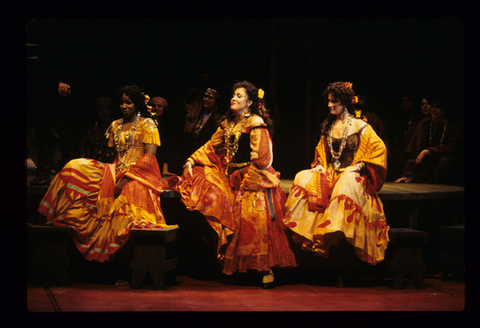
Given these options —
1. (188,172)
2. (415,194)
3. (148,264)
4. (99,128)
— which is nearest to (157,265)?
(148,264)

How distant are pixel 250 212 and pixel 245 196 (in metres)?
0.13

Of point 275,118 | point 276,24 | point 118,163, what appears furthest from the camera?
point 276,24

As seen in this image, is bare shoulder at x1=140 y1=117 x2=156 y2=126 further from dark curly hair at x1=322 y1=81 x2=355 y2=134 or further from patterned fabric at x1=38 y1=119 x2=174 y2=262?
dark curly hair at x1=322 y1=81 x2=355 y2=134

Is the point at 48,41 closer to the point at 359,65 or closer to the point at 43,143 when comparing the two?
the point at 43,143

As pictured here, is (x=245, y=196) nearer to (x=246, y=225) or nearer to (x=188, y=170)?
(x=246, y=225)

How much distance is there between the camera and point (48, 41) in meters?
5.42

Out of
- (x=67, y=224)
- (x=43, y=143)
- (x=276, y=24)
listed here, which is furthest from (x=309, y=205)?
(x=276, y=24)

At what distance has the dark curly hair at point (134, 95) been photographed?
5586 mm

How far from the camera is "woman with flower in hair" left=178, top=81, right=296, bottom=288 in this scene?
210 inches

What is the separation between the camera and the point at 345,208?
5152 millimetres

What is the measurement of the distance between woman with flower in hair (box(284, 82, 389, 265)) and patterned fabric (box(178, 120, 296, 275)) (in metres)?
0.13

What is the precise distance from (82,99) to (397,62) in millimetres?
3050

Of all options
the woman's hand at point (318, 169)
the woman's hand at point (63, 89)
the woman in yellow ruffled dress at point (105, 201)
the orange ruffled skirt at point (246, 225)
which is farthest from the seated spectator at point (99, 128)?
the woman's hand at point (318, 169)

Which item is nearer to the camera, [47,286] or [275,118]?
[47,286]
